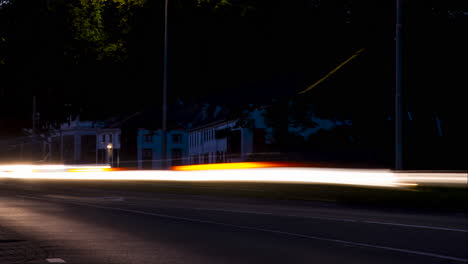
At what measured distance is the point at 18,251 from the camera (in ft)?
39.0

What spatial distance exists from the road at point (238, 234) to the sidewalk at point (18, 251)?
11 centimetres

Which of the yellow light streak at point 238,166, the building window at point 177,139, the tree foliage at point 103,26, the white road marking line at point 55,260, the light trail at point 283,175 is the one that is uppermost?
the tree foliage at point 103,26

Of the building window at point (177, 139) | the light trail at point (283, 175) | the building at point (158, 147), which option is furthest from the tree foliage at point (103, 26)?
the building window at point (177, 139)

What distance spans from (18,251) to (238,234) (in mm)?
3813

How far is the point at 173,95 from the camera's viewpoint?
39531mm

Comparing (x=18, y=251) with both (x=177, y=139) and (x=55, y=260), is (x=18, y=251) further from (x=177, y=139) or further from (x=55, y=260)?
(x=177, y=139)

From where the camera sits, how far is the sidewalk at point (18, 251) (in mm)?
10867

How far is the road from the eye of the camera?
36.8 feet

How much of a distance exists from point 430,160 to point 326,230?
17166 mm

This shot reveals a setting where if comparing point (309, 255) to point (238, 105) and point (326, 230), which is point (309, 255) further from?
point (238, 105)

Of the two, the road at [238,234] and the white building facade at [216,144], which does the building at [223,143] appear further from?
the road at [238,234]

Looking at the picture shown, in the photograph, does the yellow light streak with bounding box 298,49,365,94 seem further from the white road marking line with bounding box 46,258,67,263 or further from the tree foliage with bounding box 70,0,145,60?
the white road marking line with bounding box 46,258,67,263

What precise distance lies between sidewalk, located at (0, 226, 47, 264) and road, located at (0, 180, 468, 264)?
0.36 ft

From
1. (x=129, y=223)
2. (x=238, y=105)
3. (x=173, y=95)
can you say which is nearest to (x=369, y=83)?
(x=238, y=105)
